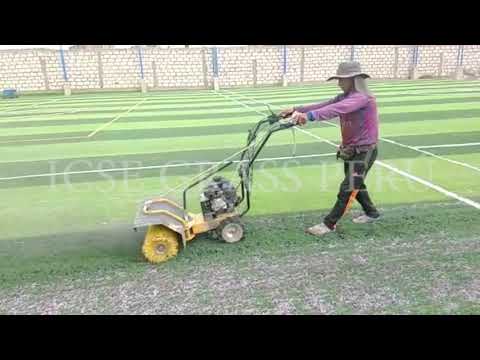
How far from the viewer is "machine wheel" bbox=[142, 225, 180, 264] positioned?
4172 millimetres

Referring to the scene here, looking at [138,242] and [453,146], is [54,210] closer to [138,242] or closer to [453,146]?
[138,242]

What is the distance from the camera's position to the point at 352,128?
4480mm

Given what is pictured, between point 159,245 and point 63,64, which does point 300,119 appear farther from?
point 63,64

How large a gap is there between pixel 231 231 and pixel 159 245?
788 mm

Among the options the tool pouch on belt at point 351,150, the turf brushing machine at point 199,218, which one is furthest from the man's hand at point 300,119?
the tool pouch on belt at point 351,150

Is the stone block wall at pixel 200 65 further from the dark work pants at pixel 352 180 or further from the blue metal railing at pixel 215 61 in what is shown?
the dark work pants at pixel 352 180

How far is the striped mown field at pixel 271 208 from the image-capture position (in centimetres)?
372

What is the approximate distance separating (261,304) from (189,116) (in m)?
11.9

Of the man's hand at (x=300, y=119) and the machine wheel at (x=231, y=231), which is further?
the machine wheel at (x=231, y=231)

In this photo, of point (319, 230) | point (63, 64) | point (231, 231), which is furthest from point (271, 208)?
point (63, 64)

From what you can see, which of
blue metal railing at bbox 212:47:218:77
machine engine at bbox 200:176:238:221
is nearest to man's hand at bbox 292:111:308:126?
machine engine at bbox 200:176:238:221

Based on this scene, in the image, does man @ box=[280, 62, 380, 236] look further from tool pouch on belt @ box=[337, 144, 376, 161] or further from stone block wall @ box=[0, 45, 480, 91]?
stone block wall @ box=[0, 45, 480, 91]

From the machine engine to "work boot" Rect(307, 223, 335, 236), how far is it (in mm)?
916

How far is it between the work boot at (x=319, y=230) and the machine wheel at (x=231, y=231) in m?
0.79
